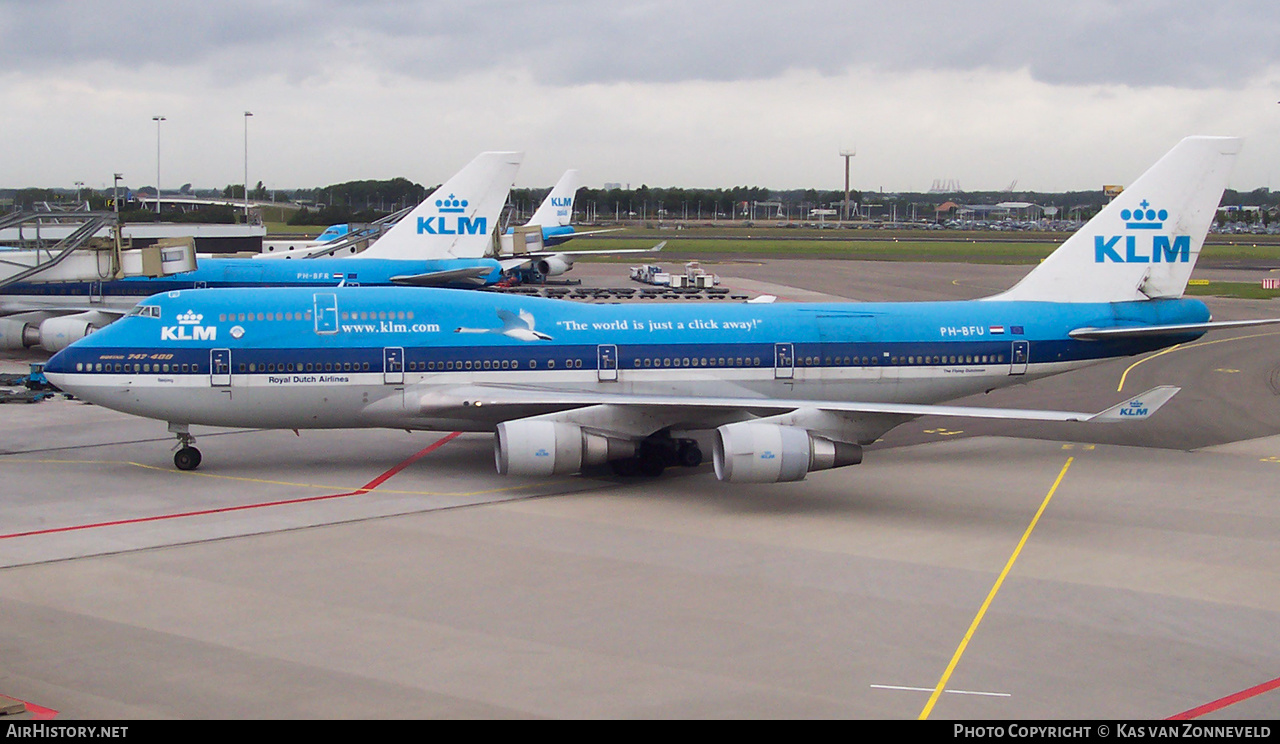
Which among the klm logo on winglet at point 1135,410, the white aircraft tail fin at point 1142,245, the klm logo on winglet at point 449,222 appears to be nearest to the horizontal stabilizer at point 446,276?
the klm logo on winglet at point 449,222

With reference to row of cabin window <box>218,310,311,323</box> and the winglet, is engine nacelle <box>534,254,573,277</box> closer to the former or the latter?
row of cabin window <box>218,310,311,323</box>

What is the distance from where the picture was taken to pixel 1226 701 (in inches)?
575

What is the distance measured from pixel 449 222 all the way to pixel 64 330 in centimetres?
1519

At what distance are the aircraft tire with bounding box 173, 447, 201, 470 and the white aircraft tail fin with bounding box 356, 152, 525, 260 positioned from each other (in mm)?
22377

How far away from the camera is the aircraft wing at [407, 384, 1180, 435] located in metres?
23.9

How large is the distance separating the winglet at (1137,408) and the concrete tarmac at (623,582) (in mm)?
2088

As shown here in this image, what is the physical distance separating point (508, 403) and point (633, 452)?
2969mm

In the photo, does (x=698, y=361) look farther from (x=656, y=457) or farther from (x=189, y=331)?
(x=189, y=331)

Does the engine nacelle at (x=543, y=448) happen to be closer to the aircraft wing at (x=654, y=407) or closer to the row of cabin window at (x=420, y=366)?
the aircraft wing at (x=654, y=407)

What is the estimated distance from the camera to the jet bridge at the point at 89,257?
43.3 metres

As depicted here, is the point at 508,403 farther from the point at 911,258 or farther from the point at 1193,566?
the point at 911,258

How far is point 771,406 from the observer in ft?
81.8

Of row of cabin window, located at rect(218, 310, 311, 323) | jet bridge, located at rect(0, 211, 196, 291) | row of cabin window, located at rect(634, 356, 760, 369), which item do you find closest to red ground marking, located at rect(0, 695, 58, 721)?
row of cabin window, located at rect(218, 310, 311, 323)

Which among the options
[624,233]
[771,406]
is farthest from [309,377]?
[624,233]
